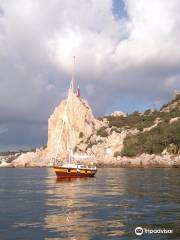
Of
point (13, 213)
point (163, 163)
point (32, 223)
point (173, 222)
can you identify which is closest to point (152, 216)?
point (173, 222)

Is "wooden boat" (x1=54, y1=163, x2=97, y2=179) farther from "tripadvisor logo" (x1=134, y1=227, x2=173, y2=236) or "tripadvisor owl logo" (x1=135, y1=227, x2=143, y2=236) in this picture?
"tripadvisor logo" (x1=134, y1=227, x2=173, y2=236)

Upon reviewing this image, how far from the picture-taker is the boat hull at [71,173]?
96625 mm

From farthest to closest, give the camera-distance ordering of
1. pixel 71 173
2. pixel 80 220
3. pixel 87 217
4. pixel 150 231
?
pixel 71 173
pixel 87 217
pixel 80 220
pixel 150 231

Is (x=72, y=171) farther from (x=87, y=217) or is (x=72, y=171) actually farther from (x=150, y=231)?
(x=150, y=231)

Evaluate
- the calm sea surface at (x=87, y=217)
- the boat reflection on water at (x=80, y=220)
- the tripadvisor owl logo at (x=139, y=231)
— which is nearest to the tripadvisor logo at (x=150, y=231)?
the tripadvisor owl logo at (x=139, y=231)

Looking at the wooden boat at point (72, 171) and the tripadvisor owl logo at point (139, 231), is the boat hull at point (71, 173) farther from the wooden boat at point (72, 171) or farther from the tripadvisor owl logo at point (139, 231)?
the tripadvisor owl logo at point (139, 231)

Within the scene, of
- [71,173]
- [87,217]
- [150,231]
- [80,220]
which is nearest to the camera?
[150,231]

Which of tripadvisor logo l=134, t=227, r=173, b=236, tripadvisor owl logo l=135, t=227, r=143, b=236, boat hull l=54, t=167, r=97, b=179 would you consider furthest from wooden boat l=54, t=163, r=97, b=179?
tripadvisor logo l=134, t=227, r=173, b=236

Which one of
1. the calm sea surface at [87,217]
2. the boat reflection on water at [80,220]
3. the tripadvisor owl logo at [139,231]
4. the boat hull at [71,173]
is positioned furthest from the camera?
Result: the boat hull at [71,173]

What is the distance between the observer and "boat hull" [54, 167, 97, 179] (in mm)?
96625

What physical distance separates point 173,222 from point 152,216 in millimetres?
3288

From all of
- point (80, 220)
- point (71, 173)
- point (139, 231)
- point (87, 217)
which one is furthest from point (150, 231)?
point (71, 173)

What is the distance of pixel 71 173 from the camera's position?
97.5 meters

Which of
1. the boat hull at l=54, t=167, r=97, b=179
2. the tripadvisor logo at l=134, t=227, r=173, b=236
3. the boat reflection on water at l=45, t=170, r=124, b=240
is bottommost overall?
the tripadvisor logo at l=134, t=227, r=173, b=236
